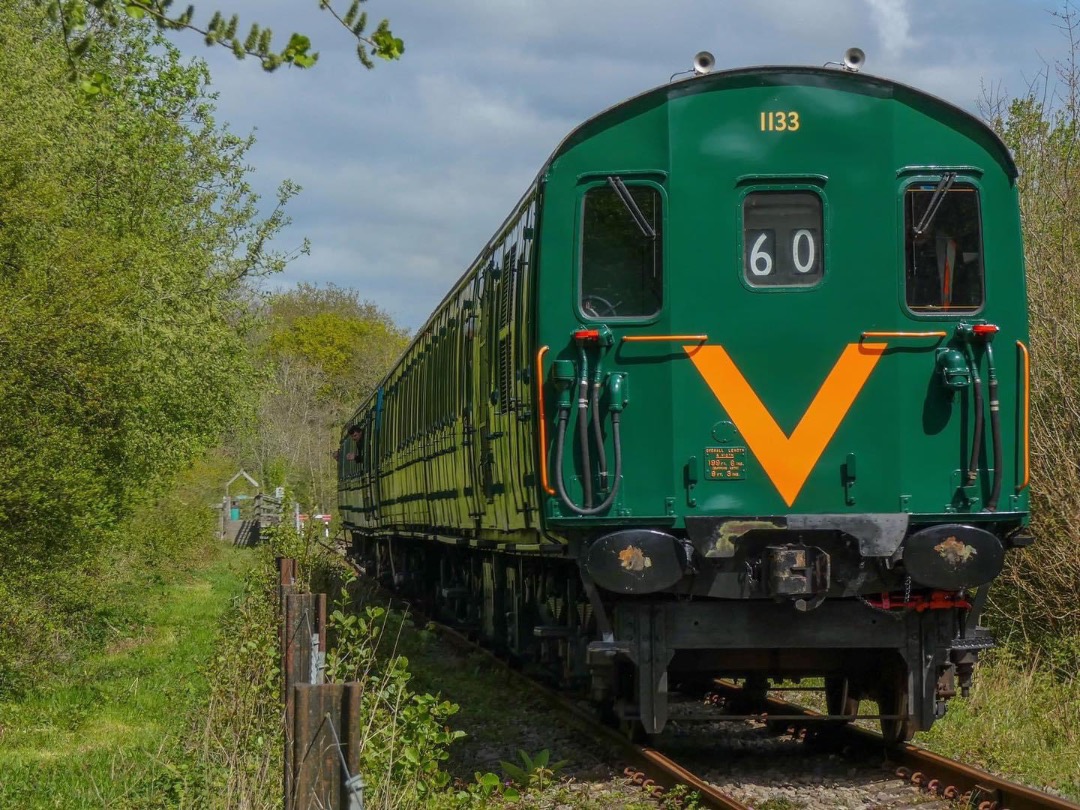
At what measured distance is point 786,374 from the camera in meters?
7.95

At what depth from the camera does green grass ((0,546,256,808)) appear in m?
8.55

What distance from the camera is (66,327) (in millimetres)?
12758

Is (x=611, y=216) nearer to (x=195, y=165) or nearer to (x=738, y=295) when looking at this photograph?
(x=738, y=295)

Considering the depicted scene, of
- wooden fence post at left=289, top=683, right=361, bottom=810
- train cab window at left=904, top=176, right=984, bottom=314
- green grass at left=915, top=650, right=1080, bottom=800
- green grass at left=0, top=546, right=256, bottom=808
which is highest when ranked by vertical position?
train cab window at left=904, top=176, right=984, bottom=314

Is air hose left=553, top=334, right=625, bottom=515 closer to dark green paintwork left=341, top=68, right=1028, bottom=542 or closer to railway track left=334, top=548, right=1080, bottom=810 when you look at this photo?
dark green paintwork left=341, top=68, right=1028, bottom=542

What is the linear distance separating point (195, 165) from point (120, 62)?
2342 millimetres

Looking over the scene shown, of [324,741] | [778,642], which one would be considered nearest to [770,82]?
[778,642]

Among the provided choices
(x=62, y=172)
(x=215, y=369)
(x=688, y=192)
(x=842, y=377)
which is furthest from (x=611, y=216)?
(x=215, y=369)

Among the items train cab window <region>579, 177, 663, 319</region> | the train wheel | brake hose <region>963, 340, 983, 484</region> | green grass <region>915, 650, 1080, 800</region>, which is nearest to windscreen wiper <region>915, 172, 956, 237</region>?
brake hose <region>963, 340, 983, 484</region>

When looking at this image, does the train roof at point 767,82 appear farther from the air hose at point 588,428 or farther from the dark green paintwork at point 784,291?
the air hose at point 588,428

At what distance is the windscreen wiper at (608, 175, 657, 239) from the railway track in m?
2.69

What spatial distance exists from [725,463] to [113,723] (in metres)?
6.41

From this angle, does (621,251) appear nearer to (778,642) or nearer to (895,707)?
(778,642)

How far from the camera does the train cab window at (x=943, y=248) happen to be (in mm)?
8016
